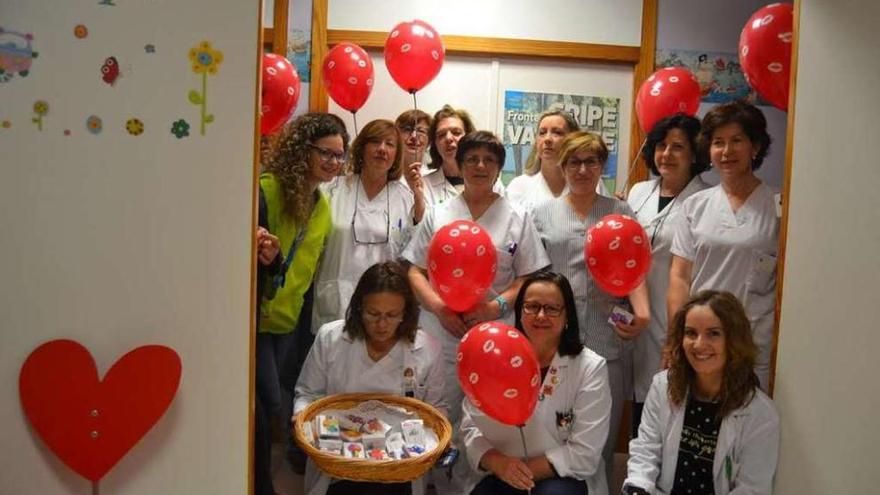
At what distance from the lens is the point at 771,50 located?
8.45 ft

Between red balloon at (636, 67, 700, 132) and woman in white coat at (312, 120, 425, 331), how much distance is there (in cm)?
102

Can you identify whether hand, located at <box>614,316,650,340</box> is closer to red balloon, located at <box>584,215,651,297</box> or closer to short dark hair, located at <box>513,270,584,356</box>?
red balloon, located at <box>584,215,651,297</box>

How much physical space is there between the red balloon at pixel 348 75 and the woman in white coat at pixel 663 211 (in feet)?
3.80

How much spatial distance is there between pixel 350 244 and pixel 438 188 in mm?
479

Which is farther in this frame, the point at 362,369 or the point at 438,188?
the point at 438,188

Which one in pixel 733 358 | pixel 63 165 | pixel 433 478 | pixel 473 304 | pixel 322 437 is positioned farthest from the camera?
pixel 433 478

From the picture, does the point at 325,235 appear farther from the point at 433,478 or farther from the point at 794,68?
the point at 794,68

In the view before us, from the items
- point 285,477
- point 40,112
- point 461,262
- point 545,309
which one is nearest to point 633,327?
point 545,309

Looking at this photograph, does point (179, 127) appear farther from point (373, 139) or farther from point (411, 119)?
point (411, 119)

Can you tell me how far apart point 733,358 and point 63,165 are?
2.00 meters

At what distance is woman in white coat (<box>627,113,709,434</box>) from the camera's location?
2854mm

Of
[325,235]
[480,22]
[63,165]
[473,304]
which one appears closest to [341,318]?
[325,235]

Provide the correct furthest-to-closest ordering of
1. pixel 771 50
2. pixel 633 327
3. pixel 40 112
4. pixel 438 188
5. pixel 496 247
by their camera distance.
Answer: pixel 438 188
pixel 496 247
pixel 633 327
pixel 771 50
pixel 40 112

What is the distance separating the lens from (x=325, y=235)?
289 cm
